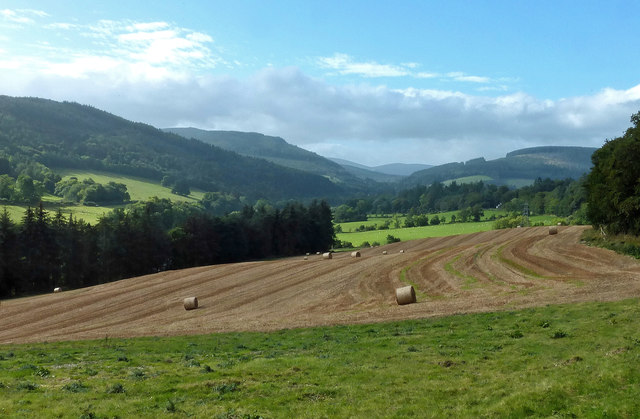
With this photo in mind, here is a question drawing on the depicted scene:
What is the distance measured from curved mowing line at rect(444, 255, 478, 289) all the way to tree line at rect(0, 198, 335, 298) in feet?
204

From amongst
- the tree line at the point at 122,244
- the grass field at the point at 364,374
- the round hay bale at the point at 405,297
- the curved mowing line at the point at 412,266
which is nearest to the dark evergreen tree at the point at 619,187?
the curved mowing line at the point at 412,266

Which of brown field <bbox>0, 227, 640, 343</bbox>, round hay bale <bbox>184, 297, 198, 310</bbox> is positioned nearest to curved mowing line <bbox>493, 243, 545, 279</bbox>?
brown field <bbox>0, 227, 640, 343</bbox>

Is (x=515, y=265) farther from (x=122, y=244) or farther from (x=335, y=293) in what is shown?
(x=122, y=244)

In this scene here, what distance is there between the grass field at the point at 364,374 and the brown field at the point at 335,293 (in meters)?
7.09

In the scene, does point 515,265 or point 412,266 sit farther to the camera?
point 412,266

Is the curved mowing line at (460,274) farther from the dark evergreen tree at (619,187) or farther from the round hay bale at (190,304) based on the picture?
the round hay bale at (190,304)

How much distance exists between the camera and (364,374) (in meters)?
16.1

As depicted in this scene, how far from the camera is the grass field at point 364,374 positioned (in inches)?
495

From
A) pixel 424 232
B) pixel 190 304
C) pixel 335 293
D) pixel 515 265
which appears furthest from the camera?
pixel 424 232

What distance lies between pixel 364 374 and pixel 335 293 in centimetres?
2587

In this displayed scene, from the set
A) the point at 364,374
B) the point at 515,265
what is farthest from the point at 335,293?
the point at 364,374

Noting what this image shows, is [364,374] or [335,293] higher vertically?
[364,374]

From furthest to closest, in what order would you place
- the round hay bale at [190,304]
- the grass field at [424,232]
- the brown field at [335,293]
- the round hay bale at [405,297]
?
the grass field at [424,232]
the round hay bale at [190,304]
the round hay bale at [405,297]
the brown field at [335,293]

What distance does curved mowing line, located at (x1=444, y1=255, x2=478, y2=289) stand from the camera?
4096 cm
